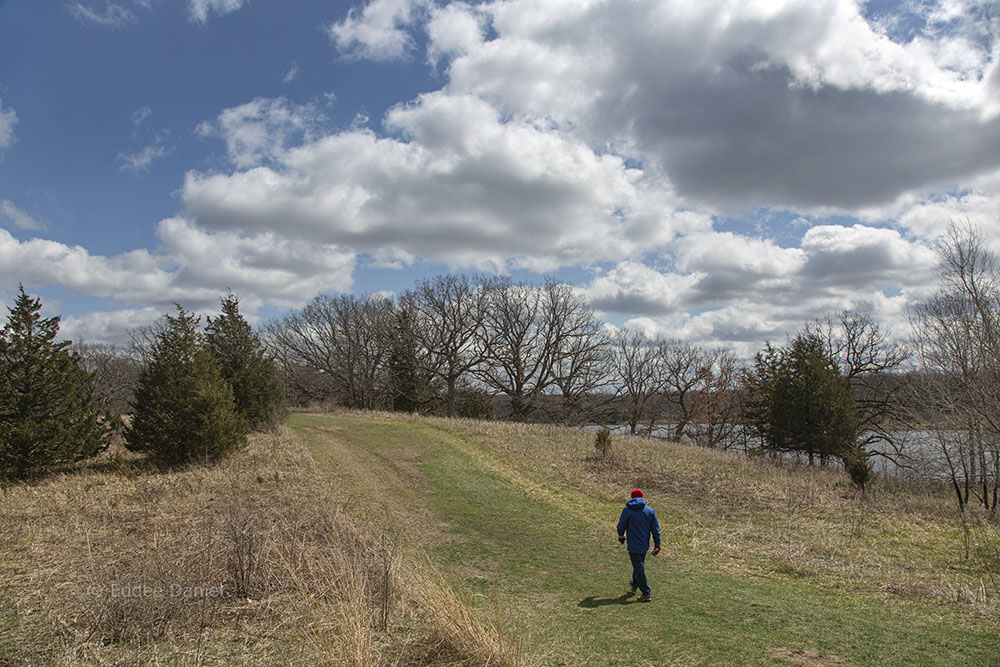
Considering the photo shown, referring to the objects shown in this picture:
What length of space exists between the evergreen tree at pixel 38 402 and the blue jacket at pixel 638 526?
1315 centimetres

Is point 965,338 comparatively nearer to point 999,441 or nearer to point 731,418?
point 999,441

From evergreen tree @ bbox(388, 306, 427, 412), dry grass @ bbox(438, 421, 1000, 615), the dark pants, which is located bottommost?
dry grass @ bbox(438, 421, 1000, 615)

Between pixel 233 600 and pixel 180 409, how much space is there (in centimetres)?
1061

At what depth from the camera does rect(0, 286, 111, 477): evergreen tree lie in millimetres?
12406

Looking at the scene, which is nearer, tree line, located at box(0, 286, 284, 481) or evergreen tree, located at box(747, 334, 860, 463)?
tree line, located at box(0, 286, 284, 481)

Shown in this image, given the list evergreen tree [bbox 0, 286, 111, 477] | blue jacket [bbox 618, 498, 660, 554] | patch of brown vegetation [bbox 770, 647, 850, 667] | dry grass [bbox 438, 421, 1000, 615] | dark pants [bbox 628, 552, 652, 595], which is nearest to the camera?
patch of brown vegetation [bbox 770, 647, 850, 667]

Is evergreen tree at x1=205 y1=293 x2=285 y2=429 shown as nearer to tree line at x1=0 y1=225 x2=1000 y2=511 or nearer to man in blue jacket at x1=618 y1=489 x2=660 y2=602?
tree line at x1=0 y1=225 x2=1000 y2=511

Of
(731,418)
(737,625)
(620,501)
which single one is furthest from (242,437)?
(731,418)

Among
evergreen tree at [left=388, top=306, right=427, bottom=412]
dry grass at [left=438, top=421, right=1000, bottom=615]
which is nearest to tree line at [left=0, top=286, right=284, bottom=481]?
dry grass at [left=438, top=421, right=1000, bottom=615]

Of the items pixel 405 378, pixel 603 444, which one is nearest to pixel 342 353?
pixel 405 378

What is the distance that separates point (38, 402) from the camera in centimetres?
1294

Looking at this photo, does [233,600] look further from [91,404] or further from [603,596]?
[91,404]

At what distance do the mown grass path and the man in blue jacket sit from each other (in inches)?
10.4

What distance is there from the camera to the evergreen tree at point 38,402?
40.7 ft
